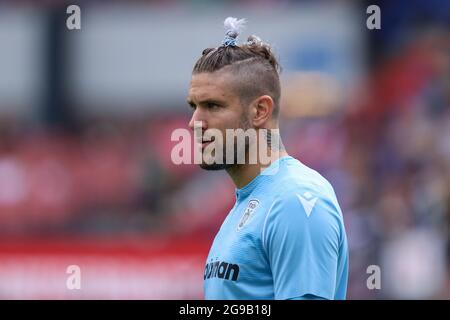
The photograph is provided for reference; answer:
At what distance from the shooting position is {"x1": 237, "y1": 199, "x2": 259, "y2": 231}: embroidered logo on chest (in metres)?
4.55

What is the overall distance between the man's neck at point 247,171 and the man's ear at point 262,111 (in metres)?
0.15

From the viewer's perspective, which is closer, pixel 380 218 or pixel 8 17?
pixel 380 218

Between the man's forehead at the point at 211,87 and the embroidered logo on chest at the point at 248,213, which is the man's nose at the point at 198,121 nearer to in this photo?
the man's forehead at the point at 211,87

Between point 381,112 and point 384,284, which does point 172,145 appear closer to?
point 381,112

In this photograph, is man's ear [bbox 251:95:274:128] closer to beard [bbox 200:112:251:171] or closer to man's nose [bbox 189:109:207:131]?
beard [bbox 200:112:251:171]

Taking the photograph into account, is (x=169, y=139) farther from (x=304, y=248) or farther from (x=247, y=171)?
(x=304, y=248)

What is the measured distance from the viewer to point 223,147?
4738 millimetres

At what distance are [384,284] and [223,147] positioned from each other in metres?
7.69

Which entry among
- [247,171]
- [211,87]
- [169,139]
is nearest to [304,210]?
[247,171]

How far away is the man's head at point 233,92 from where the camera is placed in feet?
15.6

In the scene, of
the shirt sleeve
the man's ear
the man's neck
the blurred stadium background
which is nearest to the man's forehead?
the man's ear

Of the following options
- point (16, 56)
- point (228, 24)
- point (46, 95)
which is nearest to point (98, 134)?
point (46, 95)

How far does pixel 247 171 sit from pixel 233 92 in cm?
37

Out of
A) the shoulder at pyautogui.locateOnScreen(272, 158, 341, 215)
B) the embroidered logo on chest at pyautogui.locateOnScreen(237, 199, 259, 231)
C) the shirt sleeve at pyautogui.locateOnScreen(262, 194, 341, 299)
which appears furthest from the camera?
the embroidered logo on chest at pyautogui.locateOnScreen(237, 199, 259, 231)
